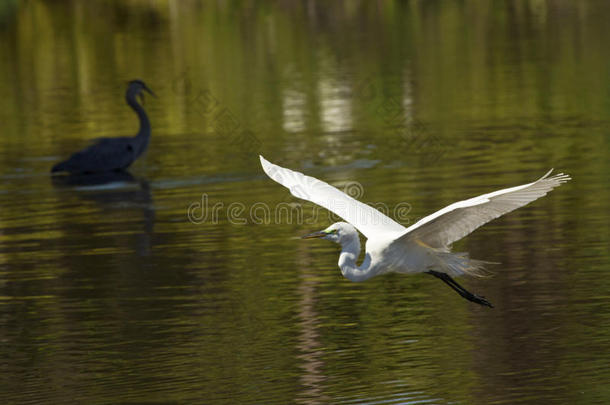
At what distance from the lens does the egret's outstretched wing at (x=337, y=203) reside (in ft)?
34.7

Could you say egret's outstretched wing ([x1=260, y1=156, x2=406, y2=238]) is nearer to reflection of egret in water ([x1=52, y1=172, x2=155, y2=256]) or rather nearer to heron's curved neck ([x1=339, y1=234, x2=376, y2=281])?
heron's curved neck ([x1=339, y1=234, x2=376, y2=281])

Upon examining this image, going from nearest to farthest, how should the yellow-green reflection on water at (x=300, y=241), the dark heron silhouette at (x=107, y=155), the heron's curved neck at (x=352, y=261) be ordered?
1. the yellow-green reflection on water at (x=300, y=241)
2. the heron's curved neck at (x=352, y=261)
3. the dark heron silhouette at (x=107, y=155)

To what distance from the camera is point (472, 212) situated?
9.13 meters

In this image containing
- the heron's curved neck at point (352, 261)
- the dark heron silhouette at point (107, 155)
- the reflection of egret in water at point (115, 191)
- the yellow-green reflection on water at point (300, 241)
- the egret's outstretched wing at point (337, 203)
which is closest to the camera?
the yellow-green reflection on water at point (300, 241)

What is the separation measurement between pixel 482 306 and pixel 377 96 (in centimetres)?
1581

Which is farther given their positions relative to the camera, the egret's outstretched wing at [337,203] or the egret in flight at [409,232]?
the egret's outstretched wing at [337,203]

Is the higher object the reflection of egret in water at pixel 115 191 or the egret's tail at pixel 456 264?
the reflection of egret in water at pixel 115 191

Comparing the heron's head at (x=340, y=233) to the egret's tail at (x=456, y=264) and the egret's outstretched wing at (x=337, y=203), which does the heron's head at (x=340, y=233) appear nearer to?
the egret's outstretched wing at (x=337, y=203)

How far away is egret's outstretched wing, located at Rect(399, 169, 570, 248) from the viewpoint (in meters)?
8.46

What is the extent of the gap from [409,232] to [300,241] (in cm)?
475

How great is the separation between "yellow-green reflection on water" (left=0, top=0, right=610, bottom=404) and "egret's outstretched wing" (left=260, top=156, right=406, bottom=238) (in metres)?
0.79

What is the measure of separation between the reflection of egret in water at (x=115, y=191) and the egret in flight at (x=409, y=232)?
443cm

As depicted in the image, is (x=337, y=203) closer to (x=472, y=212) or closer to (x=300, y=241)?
(x=472, y=212)

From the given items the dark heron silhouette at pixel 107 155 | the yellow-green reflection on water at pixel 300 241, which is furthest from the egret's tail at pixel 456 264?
the dark heron silhouette at pixel 107 155
